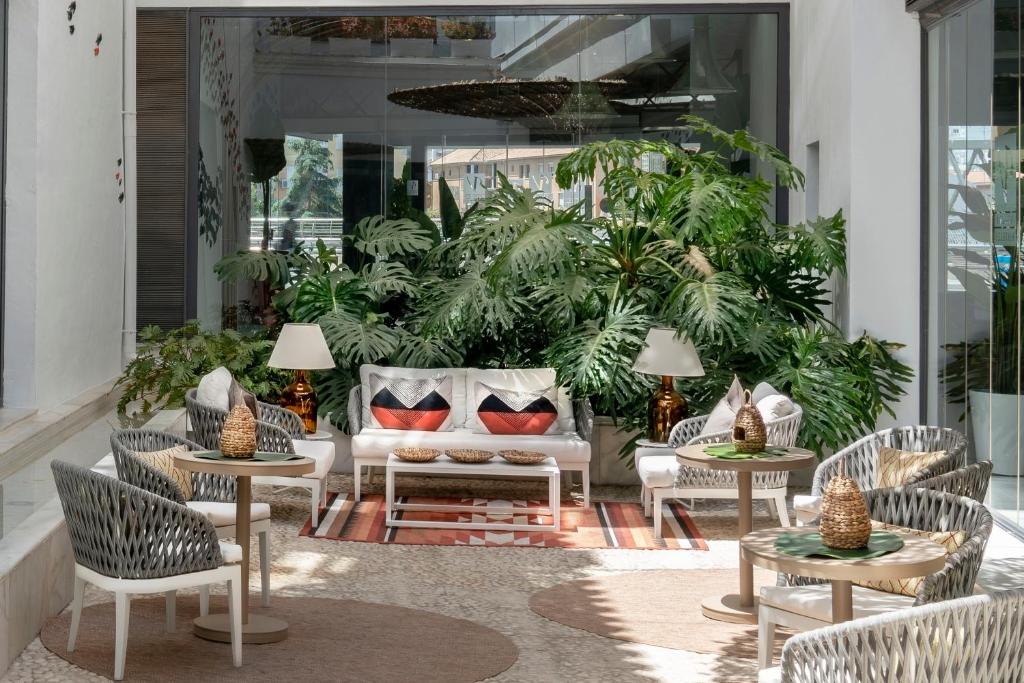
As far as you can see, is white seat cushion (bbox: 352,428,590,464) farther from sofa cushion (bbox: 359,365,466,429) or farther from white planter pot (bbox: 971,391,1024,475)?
white planter pot (bbox: 971,391,1024,475)

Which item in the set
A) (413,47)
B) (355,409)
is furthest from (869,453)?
(413,47)

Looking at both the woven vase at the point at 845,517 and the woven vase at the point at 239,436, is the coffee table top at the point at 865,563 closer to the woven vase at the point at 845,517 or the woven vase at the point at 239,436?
the woven vase at the point at 845,517

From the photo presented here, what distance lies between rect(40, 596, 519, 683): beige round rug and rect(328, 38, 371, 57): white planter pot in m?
6.79

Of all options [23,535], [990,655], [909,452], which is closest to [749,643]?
[909,452]

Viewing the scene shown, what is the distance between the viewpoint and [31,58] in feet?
31.4

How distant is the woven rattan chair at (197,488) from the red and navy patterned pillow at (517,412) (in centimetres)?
275

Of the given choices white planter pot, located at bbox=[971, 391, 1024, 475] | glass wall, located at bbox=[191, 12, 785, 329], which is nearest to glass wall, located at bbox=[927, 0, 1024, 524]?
white planter pot, located at bbox=[971, 391, 1024, 475]

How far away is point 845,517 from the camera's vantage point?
4156 mm

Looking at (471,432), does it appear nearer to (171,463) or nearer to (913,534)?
(171,463)

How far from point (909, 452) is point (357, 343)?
4.58 meters

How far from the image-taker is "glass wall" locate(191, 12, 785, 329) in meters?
11.7

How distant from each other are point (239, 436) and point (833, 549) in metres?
2.56

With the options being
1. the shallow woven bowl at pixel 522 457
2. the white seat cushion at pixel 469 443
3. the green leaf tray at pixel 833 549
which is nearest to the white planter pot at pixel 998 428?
the white seat cushion at pixel 469 443

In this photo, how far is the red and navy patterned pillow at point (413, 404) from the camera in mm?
9023
